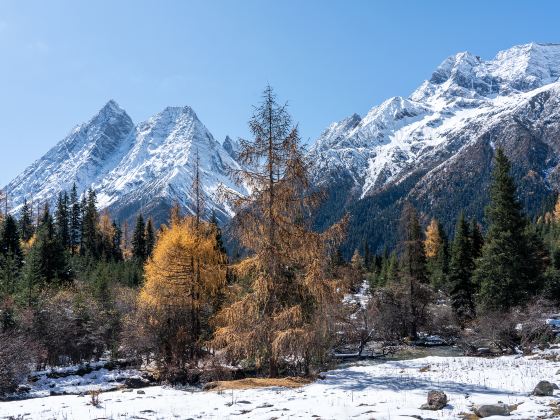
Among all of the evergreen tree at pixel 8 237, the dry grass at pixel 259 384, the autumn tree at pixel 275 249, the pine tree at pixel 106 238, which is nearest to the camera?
the dry grass at pixel 259 384

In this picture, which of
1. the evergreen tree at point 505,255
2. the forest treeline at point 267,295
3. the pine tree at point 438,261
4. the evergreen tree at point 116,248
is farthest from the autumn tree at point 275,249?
the evergreen tree at point 116,248

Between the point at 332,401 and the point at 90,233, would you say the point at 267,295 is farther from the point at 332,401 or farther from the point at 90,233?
the point at 90,233

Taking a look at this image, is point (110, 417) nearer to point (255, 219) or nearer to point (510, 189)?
point (255, 219)

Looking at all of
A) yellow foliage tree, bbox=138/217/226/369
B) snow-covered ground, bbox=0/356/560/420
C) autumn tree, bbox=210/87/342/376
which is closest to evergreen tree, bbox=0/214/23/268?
yellow foliage tree, bbox=138/217/226/369

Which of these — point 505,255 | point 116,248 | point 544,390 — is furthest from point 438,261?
point 116,248

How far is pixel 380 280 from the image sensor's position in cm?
6094

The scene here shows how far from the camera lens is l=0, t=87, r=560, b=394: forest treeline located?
53.7ft

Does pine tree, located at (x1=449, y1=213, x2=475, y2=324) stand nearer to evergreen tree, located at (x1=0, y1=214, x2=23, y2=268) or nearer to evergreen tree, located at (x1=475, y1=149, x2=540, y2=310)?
evergreen tree, located at (x1=475, y1=149, x2=540, y2=310)

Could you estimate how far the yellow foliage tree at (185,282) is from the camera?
22.8 meters

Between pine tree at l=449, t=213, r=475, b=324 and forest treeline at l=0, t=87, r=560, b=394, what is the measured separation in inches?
4.2

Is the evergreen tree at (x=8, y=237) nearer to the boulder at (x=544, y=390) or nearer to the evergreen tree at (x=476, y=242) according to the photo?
the evergreen tree at (x=476, y=242)

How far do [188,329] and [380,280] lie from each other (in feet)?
138

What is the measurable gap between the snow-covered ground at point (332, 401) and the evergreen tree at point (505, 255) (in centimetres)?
1560

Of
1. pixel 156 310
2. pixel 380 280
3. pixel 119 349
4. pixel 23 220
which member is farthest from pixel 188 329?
pixel 23 220
